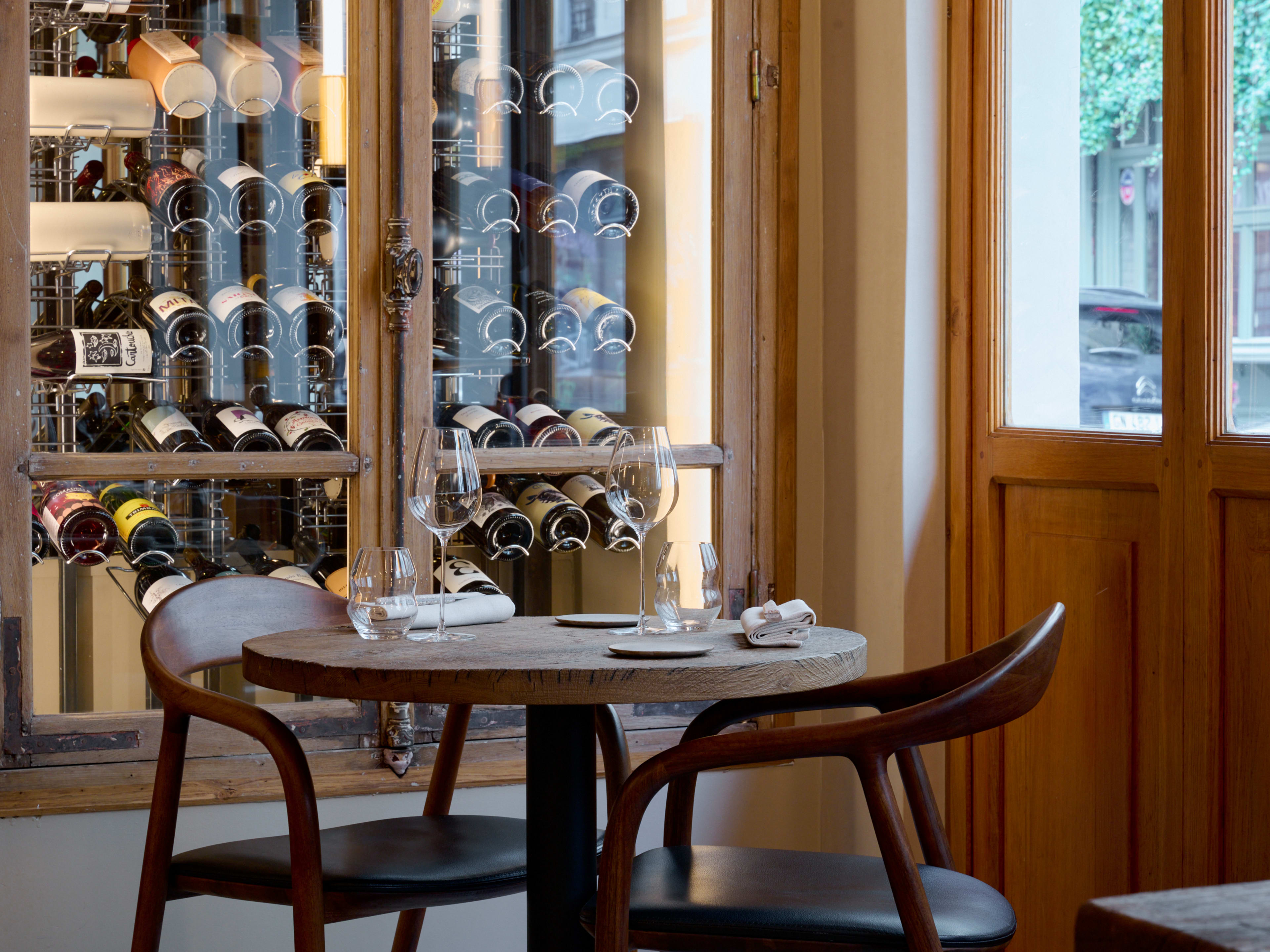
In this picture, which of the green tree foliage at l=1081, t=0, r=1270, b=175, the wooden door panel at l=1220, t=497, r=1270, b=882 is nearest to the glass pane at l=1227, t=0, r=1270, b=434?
the green tree foliage at l=1081, t=0, r=1270, b=175

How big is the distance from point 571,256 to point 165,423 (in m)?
0.83

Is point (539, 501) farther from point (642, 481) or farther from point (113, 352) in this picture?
point (642, 481)

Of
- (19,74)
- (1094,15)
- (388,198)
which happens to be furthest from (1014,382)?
(19,74)

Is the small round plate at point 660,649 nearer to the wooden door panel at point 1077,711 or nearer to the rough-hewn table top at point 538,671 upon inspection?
the rough-hewn table top at point 538,671

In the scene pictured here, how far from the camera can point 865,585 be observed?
8.34 feet

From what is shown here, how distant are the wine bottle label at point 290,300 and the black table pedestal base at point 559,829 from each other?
110 cm

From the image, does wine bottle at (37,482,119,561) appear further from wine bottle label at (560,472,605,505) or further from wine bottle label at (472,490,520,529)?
wine bottle label at (560,472,605,505)

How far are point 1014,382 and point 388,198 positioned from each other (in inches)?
45.8

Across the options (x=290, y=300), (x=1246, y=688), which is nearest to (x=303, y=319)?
(x=290, y=300)

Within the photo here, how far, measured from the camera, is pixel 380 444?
2383 mm

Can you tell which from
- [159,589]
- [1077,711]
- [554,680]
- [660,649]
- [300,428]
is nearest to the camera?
[554,680]

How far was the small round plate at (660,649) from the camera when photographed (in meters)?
1.38

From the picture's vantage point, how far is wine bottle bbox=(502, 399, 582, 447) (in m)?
2.52

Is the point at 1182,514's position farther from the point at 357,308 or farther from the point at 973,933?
the point at 357,308
